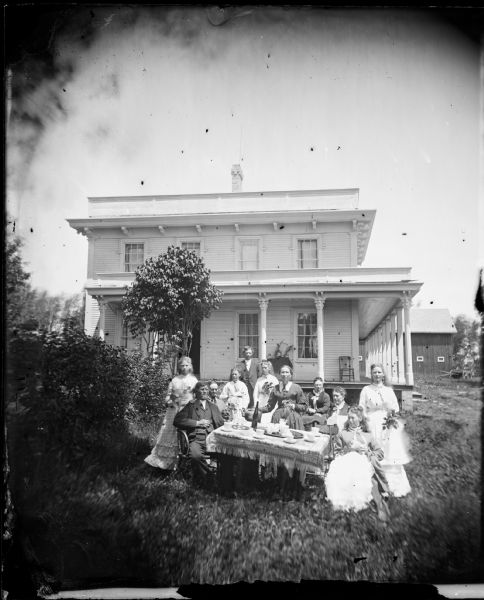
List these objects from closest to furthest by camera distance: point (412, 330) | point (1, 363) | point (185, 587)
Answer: point (185, 587)
point (1, 363)
point (412, 330)

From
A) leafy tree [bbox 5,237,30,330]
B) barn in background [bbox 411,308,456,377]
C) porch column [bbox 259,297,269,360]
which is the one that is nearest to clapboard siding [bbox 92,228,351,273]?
porch column [bbox 259,297,269,360]

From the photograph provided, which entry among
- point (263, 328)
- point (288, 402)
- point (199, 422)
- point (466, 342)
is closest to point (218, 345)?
point (263, 328)

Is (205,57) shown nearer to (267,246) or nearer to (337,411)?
(267,246)

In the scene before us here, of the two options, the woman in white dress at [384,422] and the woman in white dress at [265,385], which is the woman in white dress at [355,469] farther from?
the woman in white dress at [265,385]

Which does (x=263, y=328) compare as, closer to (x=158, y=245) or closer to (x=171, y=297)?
(x=171, y=297)

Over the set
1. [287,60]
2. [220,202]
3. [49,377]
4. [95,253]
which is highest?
[287,60]

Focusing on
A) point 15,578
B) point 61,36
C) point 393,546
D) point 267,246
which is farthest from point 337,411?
point 61,36

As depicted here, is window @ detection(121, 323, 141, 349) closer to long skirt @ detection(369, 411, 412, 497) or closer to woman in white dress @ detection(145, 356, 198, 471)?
woman in white dress @ detection(145, 356, 198, 471)
